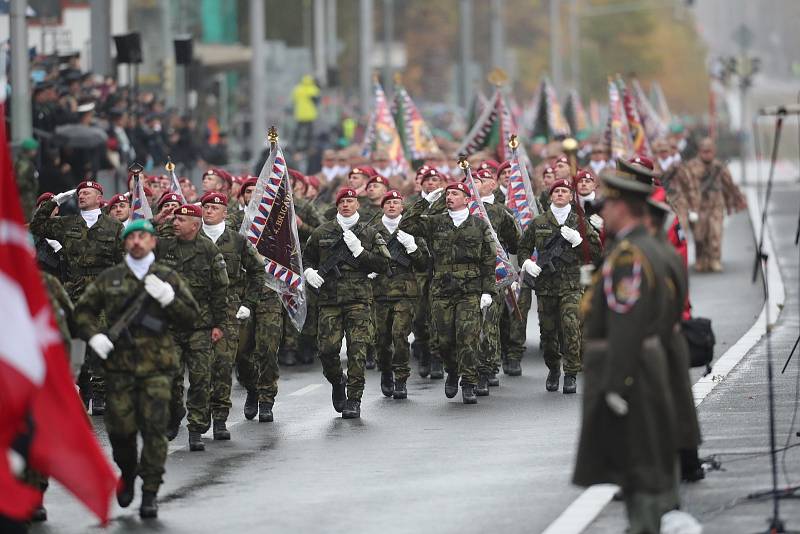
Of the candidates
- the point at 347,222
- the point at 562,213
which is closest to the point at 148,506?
the point at 347,222

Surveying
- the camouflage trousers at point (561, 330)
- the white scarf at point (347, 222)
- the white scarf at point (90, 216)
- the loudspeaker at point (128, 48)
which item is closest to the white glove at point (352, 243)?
the white scarf at point (347, 222)

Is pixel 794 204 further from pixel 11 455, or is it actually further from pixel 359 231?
pixel 11 455

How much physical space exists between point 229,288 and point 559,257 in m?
3.24

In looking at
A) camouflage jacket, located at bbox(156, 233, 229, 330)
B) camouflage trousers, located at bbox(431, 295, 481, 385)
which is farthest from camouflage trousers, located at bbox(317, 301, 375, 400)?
camouflage jacket, located at bbox(156, 233, 229, 330)

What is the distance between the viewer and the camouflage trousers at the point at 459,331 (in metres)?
17.7

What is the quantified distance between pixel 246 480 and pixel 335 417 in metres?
3.20

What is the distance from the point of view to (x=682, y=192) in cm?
3081

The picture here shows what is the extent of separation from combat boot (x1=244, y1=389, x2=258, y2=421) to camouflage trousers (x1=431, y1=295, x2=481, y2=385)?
166 centimetres

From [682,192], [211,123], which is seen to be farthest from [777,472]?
[211,123]

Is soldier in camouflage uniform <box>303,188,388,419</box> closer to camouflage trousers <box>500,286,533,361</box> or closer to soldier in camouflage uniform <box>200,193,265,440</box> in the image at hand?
soldier in camouflage uniform <box>200,193,265,440</box>

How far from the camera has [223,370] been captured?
16.1m

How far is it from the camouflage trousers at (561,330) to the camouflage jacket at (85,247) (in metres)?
3.56

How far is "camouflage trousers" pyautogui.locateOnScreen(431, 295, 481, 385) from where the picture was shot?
17734mm

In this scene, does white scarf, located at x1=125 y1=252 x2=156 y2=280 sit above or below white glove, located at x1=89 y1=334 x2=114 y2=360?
above
